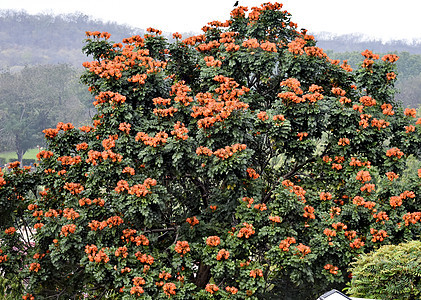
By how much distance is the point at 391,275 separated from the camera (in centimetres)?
402

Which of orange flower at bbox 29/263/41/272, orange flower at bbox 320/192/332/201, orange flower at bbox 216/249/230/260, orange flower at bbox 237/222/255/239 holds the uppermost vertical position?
orange flower at bbox 320/192/332/201

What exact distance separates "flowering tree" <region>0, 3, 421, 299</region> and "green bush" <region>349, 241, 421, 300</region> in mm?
927

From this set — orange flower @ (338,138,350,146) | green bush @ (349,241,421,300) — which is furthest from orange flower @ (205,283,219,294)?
orange flower @ (338,138,350,146)

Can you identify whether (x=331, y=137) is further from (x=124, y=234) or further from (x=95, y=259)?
(x=95, y=259)

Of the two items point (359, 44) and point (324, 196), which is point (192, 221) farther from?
point (359, 44)

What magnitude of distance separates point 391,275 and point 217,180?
8.47 ft

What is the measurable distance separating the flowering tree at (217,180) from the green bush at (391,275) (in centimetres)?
93

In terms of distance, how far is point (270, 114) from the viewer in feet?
19.8

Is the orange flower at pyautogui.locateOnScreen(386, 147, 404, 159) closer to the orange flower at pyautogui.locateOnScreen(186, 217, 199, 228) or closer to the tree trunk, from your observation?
the orange flower at pyautogui.locateOnScreen(186, 217, 199, 228)

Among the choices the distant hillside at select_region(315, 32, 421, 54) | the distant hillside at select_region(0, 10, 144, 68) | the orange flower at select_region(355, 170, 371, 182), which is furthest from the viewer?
the distant hillside at select_region(315, 32, 421, 54)

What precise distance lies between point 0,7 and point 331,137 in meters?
124

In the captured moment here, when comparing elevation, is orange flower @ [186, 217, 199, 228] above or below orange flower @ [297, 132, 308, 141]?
below

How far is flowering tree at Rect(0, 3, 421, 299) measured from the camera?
543 cm

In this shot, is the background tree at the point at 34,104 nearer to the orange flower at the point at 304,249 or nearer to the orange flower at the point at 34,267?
the orange flower at the point at 34,267
